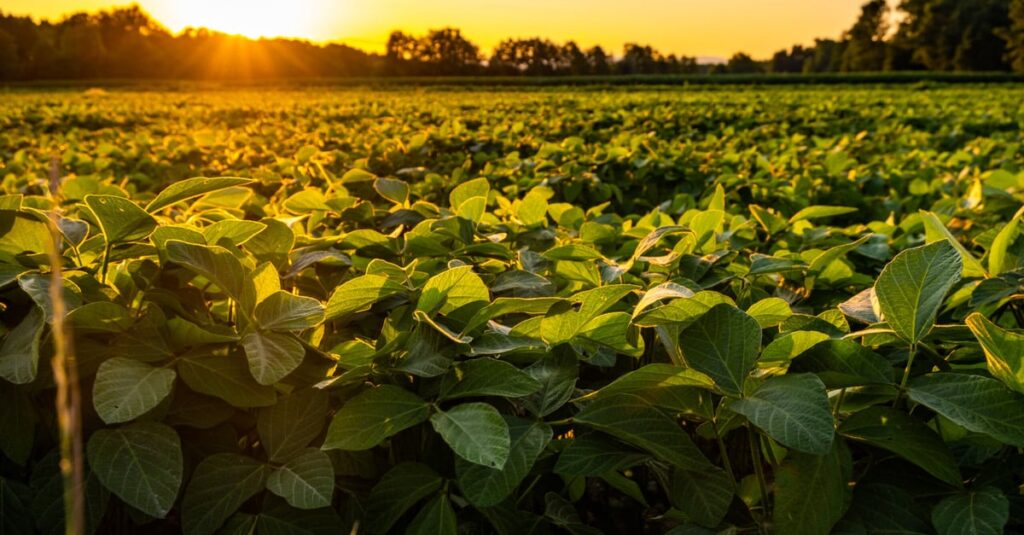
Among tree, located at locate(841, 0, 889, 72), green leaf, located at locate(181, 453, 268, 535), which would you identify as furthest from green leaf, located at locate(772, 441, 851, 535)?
tree, located at locate(841, 0, 889, 72)

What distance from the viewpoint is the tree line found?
2297 inches

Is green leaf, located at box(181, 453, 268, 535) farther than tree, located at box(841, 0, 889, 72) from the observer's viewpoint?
No

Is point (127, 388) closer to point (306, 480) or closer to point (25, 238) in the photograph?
point (306, 480)

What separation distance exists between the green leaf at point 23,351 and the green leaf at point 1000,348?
1.07m

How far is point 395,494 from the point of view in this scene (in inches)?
36.6

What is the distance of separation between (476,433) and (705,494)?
0.98 ft

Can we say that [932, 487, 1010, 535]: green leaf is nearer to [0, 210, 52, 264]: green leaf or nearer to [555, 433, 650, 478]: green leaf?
[555, 433, 650, 478]: green leaf

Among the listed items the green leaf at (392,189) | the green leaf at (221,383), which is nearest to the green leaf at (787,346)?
the green leaf at (221,383)

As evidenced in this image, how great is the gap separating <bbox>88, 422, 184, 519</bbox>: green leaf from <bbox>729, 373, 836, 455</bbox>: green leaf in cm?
66

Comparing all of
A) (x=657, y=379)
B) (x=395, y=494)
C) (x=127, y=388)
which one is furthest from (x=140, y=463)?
(x=657, y=379)

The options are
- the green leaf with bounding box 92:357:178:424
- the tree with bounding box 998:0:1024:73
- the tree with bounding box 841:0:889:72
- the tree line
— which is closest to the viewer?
the green leaf with bounding box 92:357:178:424

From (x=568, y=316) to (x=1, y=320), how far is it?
2.79 ft

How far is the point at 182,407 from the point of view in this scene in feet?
3.27

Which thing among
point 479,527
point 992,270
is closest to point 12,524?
point 479,527
